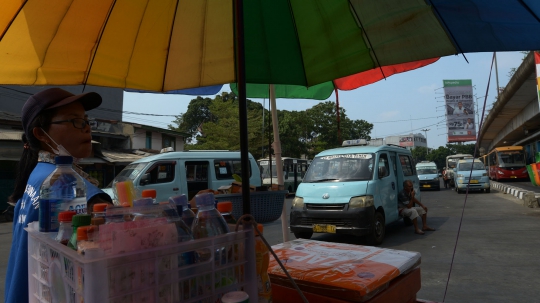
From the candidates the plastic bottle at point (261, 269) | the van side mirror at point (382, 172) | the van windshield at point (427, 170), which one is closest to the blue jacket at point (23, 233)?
the plastic bottle at point (261, 269)

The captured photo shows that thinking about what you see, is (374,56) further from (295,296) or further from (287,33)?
(295,296)

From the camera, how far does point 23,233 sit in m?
1.47

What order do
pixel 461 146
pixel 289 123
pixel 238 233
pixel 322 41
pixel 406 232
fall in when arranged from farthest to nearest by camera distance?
1. pixel 461 146
2. pixel 289 123
3. pixel 406 232
4. pixel 322 41
5. pixel 238 233

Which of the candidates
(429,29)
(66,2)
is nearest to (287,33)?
(429,29)

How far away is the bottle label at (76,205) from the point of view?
1.35m

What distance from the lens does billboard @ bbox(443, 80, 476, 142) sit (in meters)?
41.2

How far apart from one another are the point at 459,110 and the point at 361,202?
41.9 m

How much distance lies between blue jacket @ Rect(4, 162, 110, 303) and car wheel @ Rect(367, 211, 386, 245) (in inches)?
228

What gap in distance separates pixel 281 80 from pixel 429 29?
997 mm

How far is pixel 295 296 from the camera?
4.94 ft

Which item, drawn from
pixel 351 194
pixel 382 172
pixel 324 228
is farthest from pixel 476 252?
pixel 324 228

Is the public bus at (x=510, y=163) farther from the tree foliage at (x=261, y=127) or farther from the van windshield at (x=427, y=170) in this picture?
the tree foliage at (x=261, y=127)

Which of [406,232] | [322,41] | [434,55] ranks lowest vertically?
[406,232]

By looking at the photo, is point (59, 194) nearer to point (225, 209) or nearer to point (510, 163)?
point (225, 209)
